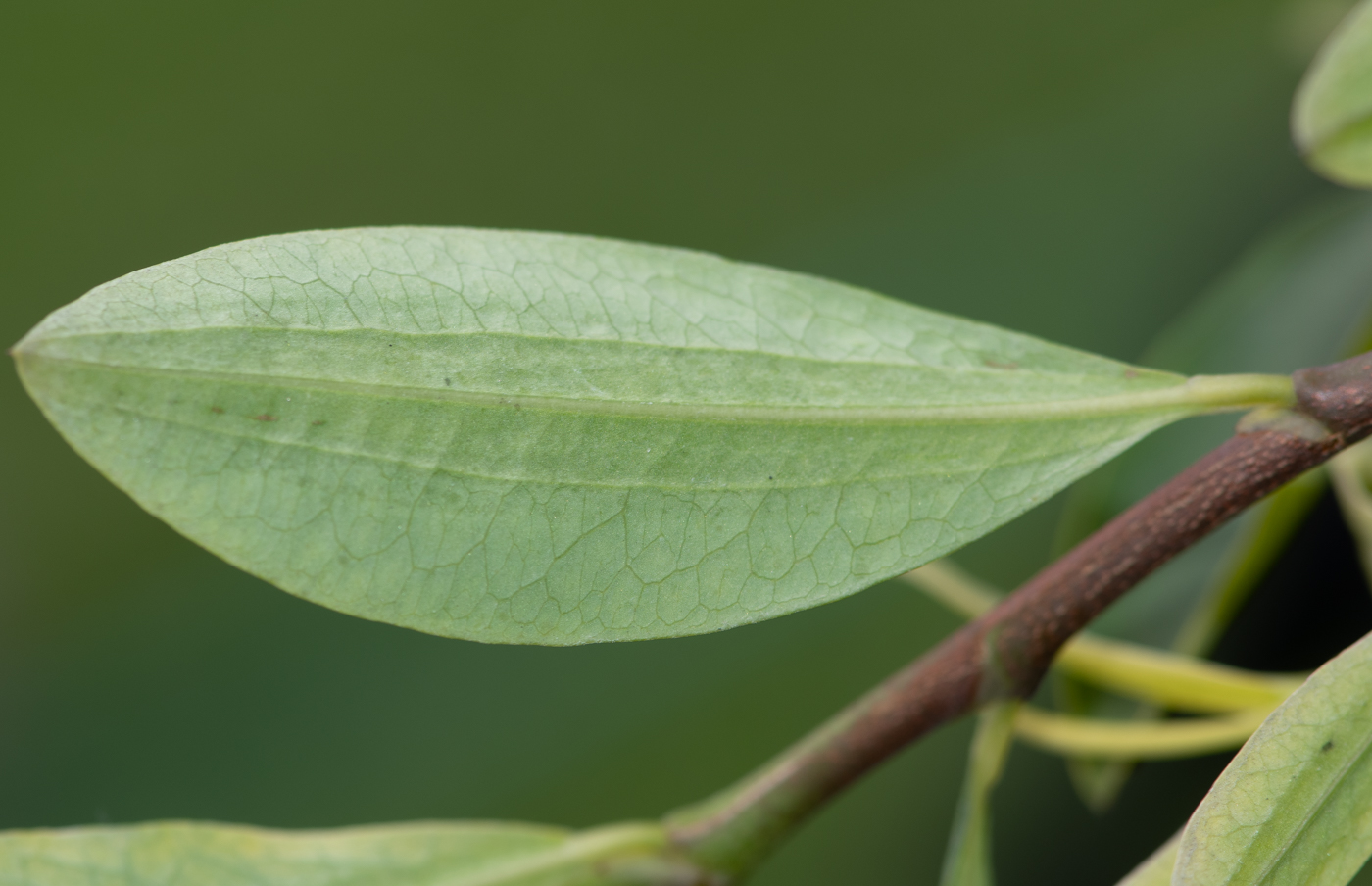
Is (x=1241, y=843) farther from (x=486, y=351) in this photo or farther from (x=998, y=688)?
(x=486, y=351)

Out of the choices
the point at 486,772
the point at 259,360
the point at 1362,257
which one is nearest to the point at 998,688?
the point at 259,360

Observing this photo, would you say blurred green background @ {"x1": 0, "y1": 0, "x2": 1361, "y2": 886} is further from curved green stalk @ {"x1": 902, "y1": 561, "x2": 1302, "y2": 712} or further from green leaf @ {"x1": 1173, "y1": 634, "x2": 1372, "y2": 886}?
green leaf @ {"x1": 1173, "y1": 634, "x2": 1372, "y2": 886}

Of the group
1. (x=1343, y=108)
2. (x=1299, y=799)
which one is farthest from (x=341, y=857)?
(x=1343, y=108)

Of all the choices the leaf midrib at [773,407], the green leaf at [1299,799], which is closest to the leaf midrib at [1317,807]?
the green leaf at [1299,799]

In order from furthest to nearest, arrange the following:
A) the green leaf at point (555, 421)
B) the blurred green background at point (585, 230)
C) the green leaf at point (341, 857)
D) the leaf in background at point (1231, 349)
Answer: the blurred green background at point (585, 230) → the leaf in background at point (1231, 349) → the green leaf at point (341, 857) → the green leaf at point (555, 421)

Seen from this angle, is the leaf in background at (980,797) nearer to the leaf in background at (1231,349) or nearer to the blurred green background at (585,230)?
the leaf in background at (1231,349)

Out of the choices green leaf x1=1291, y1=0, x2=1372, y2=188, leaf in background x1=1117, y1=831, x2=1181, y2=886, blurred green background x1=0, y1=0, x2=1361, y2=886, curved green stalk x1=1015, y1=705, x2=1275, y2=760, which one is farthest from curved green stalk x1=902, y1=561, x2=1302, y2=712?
blurred green background x1=0, y1=0, x2=1361, y2=886

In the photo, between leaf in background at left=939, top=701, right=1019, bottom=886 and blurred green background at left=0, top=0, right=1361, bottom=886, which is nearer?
leaf in background at left=939, top=701, right=1019, bottom=886
